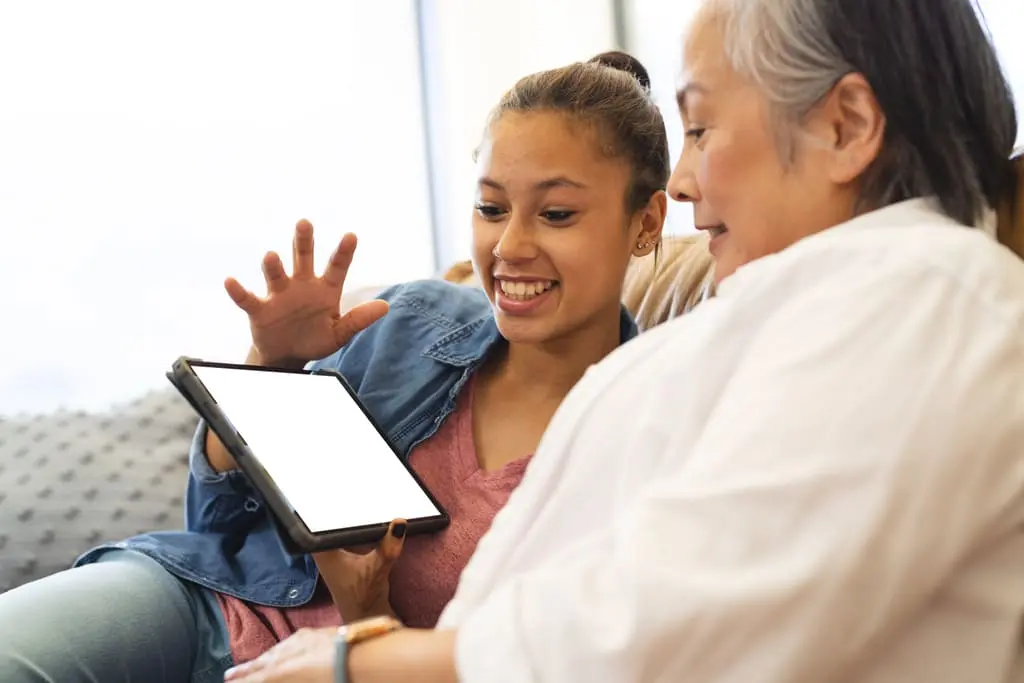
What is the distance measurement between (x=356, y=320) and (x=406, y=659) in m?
0.59

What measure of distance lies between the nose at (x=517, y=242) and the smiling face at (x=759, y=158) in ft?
1.18

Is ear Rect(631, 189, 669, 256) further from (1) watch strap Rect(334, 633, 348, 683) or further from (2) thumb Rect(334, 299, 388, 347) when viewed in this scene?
(1) watch strap Rect(334, 633, 348, 683)

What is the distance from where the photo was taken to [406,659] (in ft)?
2.16

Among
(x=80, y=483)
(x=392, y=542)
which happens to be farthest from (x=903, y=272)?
(x=80, y=483)

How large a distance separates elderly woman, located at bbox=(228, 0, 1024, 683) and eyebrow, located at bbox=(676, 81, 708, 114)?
0.05 metres

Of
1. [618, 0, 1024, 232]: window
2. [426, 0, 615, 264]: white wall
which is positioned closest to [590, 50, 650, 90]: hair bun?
[618, 0, 1024, 232]: window

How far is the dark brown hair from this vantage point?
3.89 feet

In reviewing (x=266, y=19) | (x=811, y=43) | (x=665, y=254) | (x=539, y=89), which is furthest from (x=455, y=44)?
(x=811, y=43)

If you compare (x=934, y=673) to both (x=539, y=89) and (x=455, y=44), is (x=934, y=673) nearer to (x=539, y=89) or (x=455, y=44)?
(x=539, y=89)

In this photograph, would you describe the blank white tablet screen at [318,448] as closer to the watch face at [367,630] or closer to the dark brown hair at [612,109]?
the watch face at [367,630]

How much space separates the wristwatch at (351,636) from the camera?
26.8 inches

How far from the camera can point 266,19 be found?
2.24 metres

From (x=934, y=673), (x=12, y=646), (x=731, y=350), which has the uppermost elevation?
(x=731, y=350)

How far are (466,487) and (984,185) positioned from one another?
0.62 meters
